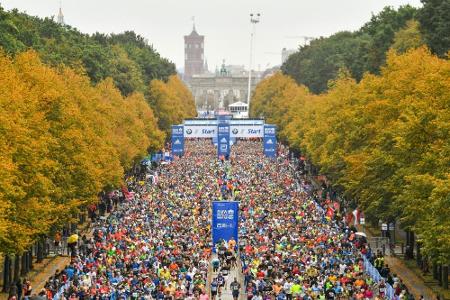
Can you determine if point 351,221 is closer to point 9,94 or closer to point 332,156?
point 332,156

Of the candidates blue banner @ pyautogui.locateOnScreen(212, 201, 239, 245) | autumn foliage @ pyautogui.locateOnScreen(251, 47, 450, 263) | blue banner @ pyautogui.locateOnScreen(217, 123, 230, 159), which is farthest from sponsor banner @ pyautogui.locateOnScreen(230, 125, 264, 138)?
blue banner @ pyautogui.locateOnScreen(212, 201, 239, 245)

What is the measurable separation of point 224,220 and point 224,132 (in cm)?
6883

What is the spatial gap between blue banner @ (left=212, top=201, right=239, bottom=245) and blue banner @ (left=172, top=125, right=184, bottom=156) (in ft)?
222

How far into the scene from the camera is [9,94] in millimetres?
52750

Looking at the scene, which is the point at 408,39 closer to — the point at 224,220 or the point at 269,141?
the point at 269,141

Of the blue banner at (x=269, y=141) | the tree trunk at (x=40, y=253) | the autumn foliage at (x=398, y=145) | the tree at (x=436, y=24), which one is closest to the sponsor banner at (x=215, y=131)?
the blue banner at (x=269, y=141)

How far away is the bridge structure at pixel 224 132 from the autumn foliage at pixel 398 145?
27.3 metres

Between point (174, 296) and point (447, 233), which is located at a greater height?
point (447, 233)

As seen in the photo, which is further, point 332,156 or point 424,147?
point 332,156

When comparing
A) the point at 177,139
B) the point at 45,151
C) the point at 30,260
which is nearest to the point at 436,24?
the point at 177,139

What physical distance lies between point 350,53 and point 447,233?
11932 centimetres

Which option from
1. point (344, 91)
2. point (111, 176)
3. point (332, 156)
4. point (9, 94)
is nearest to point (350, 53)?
point (344, 91)

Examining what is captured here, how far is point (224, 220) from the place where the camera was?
6262 centimetres

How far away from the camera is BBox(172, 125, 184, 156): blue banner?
130m
